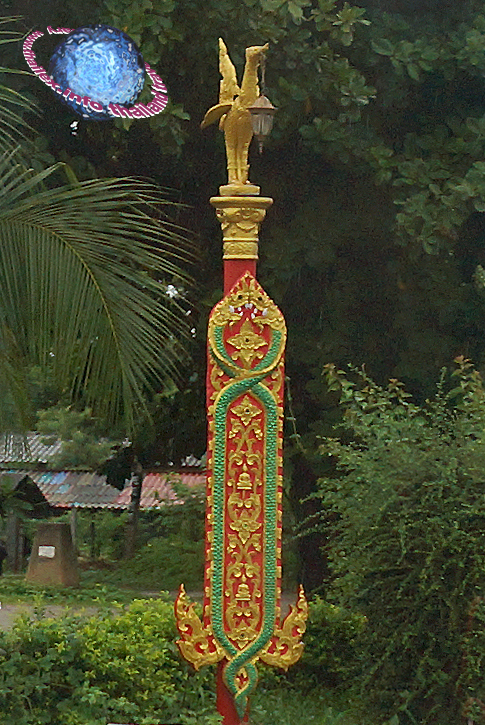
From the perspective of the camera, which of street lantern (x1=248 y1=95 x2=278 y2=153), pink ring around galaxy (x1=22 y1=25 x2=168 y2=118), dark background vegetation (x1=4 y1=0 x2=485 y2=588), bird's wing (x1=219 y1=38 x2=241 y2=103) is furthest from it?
dark background vegetation (x1=4 y1=0 x2=485 y2=588)

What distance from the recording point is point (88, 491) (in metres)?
12.3

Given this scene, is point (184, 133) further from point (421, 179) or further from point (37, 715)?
point (37, 715)

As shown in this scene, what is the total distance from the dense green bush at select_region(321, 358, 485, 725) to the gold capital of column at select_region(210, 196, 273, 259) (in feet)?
3.88

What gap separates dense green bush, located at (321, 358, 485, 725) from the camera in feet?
17.2

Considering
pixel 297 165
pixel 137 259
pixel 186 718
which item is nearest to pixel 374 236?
pixel 297 165

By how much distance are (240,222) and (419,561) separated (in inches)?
67.6

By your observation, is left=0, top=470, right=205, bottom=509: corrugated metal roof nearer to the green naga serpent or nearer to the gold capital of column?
the green naga serpent

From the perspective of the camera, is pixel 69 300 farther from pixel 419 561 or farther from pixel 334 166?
pixel 334 166

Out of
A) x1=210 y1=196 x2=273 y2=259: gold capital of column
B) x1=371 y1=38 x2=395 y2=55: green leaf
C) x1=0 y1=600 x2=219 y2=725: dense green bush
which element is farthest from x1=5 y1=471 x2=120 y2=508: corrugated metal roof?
x1=210 y1=196 x2=273 y2=259: gold capital of column

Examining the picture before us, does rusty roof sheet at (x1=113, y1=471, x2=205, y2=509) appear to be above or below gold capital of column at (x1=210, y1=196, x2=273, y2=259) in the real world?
below

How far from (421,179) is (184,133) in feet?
4.85

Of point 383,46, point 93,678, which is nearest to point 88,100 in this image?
point 383,46

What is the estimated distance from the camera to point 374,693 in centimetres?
548

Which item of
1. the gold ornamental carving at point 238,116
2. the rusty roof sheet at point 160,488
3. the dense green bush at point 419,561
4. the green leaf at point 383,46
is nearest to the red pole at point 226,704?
the dense green bush at point 419,561
